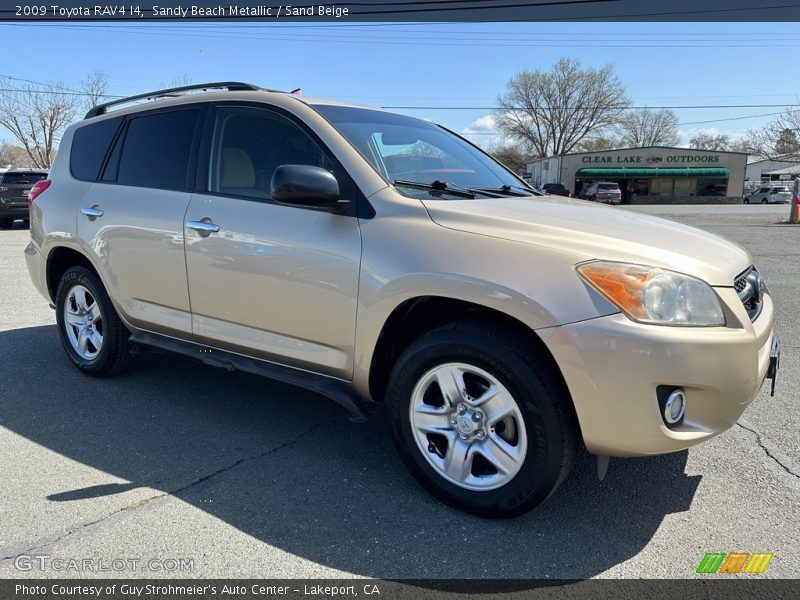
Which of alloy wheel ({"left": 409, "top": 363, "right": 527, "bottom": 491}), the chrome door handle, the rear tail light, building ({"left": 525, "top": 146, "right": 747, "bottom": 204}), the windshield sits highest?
building ({"left": 525, "top": 146, "right": 747, "bottom": 204})

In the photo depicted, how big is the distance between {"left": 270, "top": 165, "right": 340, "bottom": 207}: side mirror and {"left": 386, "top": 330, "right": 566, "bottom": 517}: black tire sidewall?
82 centimetres

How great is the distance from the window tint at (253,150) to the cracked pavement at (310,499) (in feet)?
4.75

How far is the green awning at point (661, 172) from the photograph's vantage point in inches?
Result: 2197

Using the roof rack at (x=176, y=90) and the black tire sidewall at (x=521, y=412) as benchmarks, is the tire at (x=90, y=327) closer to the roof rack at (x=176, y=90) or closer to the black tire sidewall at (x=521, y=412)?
the roof rack at (x=176, y=90)

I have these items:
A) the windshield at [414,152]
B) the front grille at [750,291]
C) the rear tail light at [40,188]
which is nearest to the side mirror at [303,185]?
the windshield at [414,152]

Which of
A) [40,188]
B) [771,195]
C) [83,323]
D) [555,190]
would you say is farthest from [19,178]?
[771,195]

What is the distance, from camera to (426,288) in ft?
8.51

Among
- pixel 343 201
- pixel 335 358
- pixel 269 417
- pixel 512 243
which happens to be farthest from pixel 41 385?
pixel 512 243

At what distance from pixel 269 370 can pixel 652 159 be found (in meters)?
61.4

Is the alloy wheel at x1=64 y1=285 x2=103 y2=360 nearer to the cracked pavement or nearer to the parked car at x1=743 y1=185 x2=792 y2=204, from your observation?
the cracked pavement

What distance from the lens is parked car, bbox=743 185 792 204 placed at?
4922cm

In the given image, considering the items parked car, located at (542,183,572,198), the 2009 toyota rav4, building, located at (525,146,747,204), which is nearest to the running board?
the 2009 toyota rav4

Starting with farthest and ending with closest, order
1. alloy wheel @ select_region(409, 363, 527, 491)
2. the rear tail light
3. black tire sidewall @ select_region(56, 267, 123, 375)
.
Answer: the rear tail light, black tire sidewall @ select_region(56, 267, 123, 375), alloy wheel @ select_region(409, 363, 527, 491)

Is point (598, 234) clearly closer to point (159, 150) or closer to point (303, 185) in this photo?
point (303, 185)
